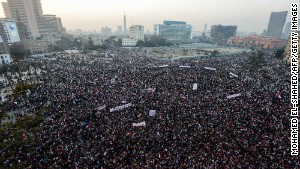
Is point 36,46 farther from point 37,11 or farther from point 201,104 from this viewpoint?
point 201,104

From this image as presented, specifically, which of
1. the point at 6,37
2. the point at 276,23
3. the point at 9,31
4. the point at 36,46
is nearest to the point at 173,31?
the point at 36,46

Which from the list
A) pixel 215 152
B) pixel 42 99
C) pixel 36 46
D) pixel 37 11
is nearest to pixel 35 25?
pixel 37 11

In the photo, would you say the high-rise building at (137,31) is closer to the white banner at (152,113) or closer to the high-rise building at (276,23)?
the white banner at (152,113)

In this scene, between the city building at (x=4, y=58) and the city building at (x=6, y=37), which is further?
the city building at (x=6, y=37)

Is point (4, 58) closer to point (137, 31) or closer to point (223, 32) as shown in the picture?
point (137, 31)

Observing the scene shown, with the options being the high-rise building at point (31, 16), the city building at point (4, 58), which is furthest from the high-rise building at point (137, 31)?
the city building at point (4, 58)

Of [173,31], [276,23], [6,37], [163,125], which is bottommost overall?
[163,125]

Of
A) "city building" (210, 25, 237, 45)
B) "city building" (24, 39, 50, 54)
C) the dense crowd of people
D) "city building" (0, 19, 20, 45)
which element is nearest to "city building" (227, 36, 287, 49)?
"city building" (210, 25, 237, 45)

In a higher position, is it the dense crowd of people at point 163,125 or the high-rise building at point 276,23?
the high-rise building at point 276,23
